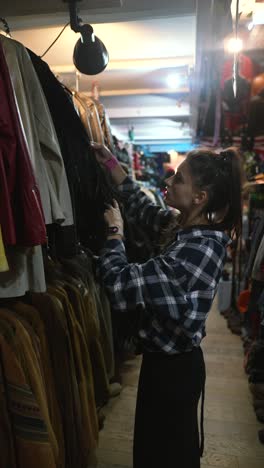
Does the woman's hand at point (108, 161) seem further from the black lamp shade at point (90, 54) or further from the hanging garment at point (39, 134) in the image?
the black lamp shade at point (90, 54)

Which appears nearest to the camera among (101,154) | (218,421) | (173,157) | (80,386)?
(80,386)

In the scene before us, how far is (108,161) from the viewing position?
153 cm

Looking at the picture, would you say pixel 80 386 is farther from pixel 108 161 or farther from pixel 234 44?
pixel 234 44

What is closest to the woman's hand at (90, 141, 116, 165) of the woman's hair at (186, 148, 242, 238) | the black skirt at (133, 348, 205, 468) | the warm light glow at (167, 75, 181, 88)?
the woman's hair at (186, 148, 242, 238)

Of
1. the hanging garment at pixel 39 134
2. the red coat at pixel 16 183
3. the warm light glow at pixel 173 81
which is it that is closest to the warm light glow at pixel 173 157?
the warm light glow at pixel 173 81

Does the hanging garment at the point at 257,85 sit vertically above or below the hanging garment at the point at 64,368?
above

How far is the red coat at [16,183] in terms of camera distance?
35.1 inches

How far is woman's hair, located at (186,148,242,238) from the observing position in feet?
3.84

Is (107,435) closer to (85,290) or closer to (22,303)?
(85,290)

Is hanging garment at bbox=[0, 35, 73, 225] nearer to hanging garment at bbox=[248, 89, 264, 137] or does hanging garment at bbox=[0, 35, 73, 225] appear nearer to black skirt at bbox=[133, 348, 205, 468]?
black skirt at bbox=[133, 348, 205, 468]

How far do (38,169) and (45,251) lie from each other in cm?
63

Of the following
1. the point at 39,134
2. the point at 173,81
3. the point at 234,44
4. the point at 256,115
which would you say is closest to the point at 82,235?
the point at 39,134

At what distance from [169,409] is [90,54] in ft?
5.88

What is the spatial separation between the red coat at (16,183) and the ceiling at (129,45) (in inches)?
38.7
